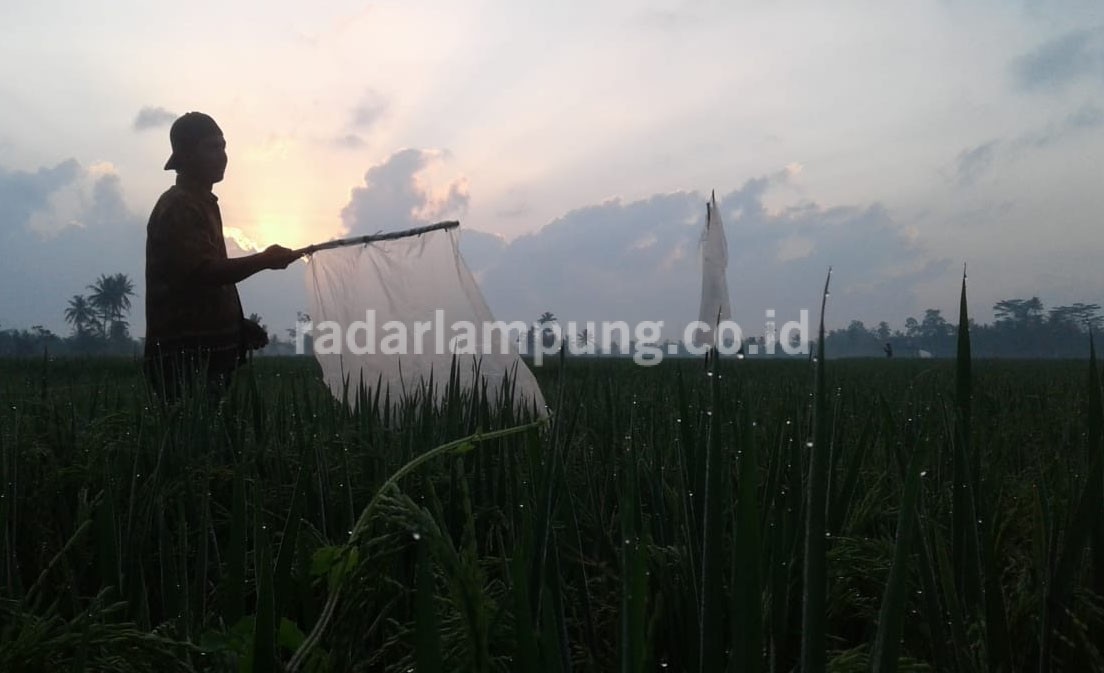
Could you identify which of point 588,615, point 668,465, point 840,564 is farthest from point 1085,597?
point 668,465

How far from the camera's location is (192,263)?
332cm

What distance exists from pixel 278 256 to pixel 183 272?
0.40 metres

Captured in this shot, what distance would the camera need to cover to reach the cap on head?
3426 millimetres

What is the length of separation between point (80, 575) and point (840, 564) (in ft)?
3.85

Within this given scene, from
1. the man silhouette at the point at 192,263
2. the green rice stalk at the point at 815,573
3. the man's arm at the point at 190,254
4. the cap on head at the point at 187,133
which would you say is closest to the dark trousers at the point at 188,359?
the man silhouette at the point at 192,263

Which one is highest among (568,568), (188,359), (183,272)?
(183,272)

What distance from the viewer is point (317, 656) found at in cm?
76

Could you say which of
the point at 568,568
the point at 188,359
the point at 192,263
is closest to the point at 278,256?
the point at 192,263

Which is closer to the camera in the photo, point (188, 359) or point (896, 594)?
point (896, 594)

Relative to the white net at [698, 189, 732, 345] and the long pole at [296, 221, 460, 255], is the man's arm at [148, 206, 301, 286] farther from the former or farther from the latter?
the white net at [698, 189, 732, 345]

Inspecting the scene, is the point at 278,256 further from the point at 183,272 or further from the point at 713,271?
the point at 713,271

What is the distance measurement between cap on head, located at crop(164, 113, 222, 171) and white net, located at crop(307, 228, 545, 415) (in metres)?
0.74

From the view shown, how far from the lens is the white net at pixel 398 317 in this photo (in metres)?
3.72

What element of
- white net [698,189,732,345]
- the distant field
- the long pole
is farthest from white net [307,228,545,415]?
white net [698,189,732,345]
